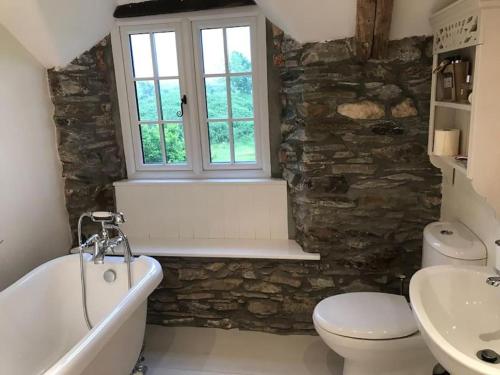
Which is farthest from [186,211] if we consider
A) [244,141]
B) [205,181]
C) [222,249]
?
[244,141]

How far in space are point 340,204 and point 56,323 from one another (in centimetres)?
187

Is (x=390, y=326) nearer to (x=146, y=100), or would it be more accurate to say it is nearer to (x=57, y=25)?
(x=146, y=100)

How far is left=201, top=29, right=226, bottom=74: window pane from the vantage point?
2.99 meters

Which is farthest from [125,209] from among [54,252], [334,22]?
[334,22]

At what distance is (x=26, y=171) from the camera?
2.75 m

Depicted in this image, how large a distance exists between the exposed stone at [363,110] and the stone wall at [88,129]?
5.47ft

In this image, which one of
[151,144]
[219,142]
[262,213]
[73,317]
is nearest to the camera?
[73,317]

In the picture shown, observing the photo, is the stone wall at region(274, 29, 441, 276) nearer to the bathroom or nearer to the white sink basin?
the bathroom

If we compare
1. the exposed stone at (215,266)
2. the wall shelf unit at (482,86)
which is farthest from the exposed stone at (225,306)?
the wall shelf unit at (482,86)

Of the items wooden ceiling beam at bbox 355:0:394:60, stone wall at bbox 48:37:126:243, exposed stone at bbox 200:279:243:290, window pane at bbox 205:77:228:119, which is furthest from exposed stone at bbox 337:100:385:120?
stone wall at bbox 48:37:126:243

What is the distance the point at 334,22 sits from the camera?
7.74ft

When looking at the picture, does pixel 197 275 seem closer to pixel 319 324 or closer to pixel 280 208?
pixel 280 208

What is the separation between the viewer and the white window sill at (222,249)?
112 inches

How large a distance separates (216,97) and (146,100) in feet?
1.75
